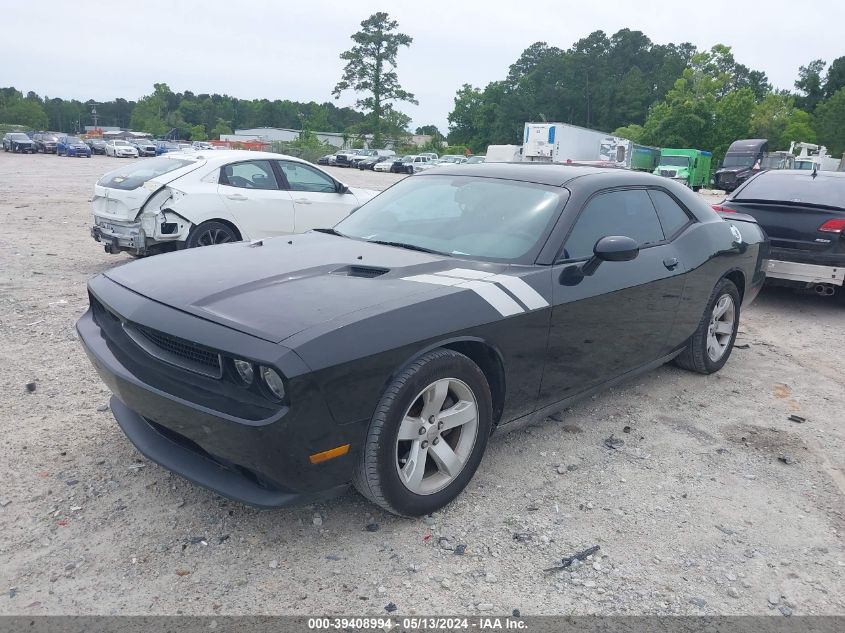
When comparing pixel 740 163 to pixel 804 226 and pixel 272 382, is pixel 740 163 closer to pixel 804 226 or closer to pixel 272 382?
pixel 804 226

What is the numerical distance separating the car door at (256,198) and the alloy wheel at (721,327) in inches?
205

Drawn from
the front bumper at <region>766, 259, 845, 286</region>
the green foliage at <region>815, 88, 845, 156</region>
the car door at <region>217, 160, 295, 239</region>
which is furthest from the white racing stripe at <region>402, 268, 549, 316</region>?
the green foliage at <region>815, 88, 845, 156</region>

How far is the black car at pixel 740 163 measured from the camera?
114 feet

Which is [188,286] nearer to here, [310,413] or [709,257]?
[310,413]

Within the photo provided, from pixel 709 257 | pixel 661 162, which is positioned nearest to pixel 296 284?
pixel 709 257

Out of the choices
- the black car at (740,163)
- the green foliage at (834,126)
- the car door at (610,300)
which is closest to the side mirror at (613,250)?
the car door at (610,300)

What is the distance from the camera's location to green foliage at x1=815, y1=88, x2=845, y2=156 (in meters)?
68.0

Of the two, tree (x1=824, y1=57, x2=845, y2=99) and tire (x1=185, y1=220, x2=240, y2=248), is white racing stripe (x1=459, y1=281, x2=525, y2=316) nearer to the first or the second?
tire (x1=185, y1=220, x2=240, y2=248)

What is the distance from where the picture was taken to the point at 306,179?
Answer: 8.79m

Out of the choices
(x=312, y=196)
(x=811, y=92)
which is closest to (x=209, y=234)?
(x=312, y=196)

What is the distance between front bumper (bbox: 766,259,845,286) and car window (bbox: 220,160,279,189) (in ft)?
19.0

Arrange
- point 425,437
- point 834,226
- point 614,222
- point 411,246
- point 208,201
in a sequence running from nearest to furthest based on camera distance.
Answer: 1. point 425,437
2. point 411,246
3. point 614,222
4. point 834,226
5. point 208,201

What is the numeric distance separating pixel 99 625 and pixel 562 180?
313 cm

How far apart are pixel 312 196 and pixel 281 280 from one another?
19.1 ft
